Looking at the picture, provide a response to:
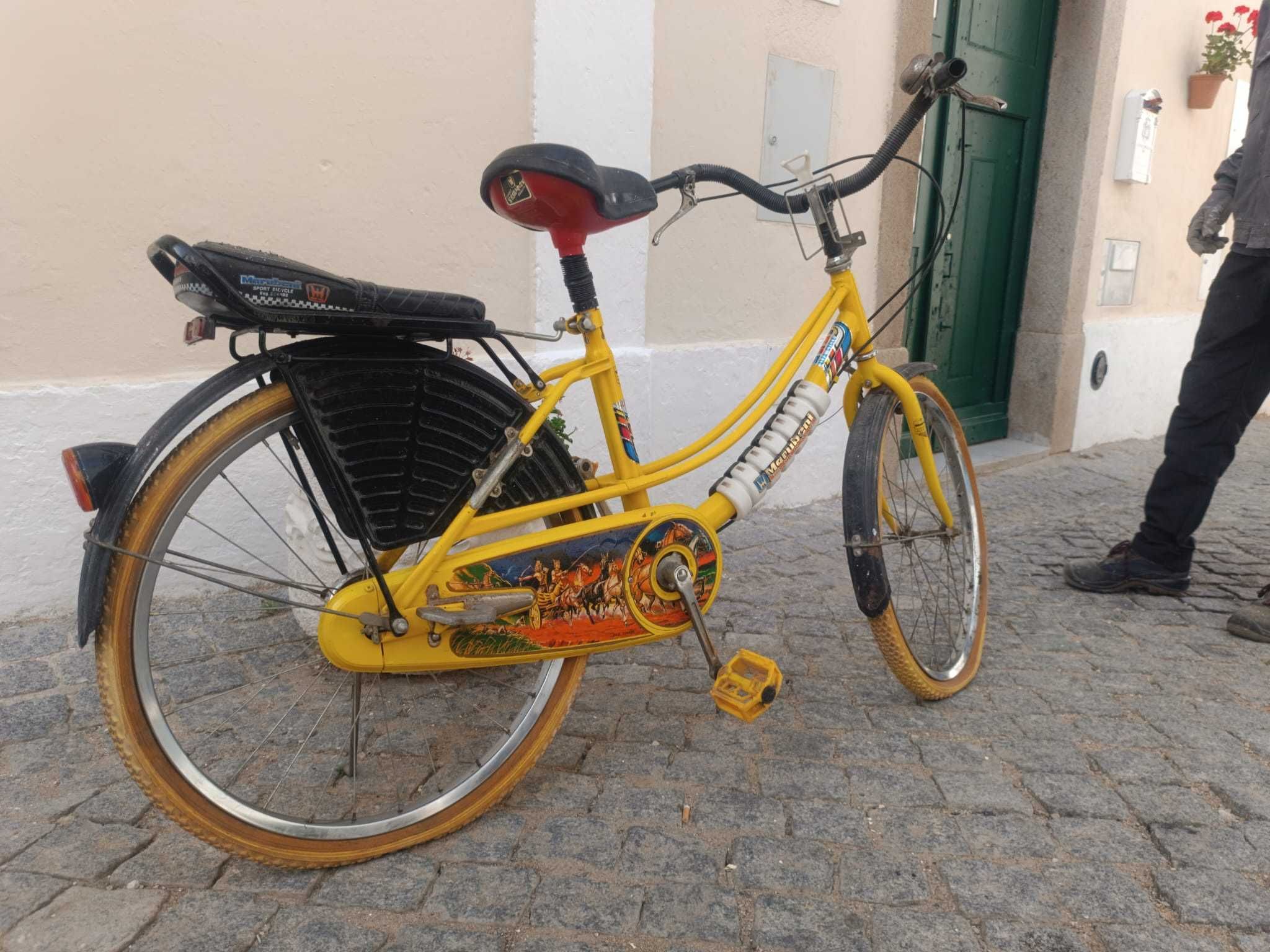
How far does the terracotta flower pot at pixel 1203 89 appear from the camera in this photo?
664 centimetres

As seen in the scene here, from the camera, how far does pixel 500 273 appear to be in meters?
3.61

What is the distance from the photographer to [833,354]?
8.06 feet

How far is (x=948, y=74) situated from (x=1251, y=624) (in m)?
2.16

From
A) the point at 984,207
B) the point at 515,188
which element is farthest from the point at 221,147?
the point at 984,207

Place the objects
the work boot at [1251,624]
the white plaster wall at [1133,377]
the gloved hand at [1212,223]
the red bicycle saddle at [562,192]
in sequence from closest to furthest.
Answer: the red bicycle saddle at [562,192], the work boot at [1251,624], the gloved hand at [1212,223], the white plaster wall at [1133,377]

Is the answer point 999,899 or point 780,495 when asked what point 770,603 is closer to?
point 780,495

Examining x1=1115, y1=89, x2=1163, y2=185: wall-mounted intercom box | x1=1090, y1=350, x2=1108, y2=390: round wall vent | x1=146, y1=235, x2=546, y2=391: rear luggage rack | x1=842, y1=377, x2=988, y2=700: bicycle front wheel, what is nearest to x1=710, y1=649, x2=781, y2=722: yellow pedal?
x1=842, y1=377, x2=988, y2=700: bicycle front wheel

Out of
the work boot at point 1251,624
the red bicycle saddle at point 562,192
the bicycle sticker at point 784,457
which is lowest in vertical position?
the work boot at point 1251,624

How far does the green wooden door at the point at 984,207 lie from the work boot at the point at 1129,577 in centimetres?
232

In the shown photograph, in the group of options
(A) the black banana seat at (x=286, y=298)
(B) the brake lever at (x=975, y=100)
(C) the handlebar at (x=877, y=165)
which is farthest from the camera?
(B) the brake lever at (x=975, y=100)

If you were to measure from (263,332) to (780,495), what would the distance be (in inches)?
130

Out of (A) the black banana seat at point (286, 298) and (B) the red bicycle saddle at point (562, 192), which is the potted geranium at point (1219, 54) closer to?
(B) the red bicycle saddle at point (562, 192)

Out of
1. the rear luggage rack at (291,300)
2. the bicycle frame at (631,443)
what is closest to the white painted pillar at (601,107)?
the bicycle frame at (631,443)

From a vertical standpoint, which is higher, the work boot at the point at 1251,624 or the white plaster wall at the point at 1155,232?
the white plaster wall at the point at 1155,232
